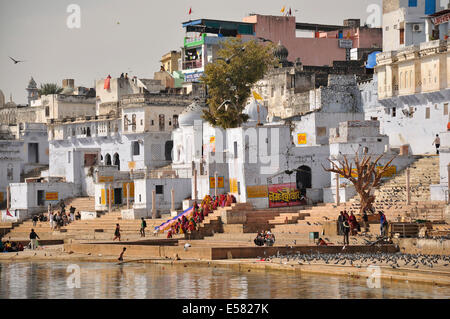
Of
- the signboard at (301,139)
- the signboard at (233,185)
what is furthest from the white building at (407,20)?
the signboard at (233,185)

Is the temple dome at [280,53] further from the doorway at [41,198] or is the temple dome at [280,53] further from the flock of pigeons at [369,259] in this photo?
the flock of pigeons at [369,259]

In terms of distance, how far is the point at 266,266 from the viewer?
29047 millimetres

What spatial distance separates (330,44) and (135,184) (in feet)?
89.0

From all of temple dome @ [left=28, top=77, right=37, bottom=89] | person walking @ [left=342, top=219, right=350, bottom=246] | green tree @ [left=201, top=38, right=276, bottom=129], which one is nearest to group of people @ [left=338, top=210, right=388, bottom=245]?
person walking @ [left=342, top=219, right=350, bottom=246]

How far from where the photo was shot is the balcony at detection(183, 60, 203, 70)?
232 feet

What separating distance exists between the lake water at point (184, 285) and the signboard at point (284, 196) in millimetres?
11870

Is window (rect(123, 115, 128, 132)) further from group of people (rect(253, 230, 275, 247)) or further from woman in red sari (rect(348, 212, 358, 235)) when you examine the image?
woman in red sari (rect(348, 212, 358, 235))

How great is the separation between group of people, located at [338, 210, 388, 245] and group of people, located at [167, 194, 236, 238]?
7.57m

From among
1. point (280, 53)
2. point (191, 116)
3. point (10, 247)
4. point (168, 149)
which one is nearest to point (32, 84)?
point (168, 149)

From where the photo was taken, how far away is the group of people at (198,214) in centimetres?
3922
